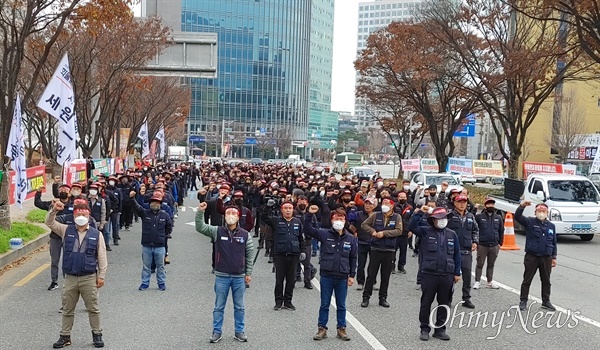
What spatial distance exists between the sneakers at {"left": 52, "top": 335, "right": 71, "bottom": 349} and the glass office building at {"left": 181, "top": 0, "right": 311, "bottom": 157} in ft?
316

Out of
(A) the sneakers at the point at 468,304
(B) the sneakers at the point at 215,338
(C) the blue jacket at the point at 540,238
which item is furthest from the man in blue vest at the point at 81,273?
(C) the blue jacket at the point at 540,238

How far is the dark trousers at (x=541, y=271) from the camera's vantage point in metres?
8.86

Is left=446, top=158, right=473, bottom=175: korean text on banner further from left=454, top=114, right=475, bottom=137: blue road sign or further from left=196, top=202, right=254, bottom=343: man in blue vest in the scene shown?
left=196, top=202, right=254, bottom=343: man in blue vest

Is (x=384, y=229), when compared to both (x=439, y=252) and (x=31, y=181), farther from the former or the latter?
(x=31, y=181)

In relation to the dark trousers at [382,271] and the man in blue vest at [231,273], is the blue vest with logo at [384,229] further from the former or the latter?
the man in blue vest at [231,273]

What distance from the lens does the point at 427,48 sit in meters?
28.5

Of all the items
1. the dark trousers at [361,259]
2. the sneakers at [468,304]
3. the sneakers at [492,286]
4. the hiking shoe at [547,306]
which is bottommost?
the sneakers at [492,286]

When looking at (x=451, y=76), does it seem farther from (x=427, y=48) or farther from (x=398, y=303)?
(x=398, y=303)

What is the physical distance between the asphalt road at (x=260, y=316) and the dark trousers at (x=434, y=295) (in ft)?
0.80

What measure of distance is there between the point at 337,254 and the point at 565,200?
1224 cm

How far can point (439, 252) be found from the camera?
285 inches

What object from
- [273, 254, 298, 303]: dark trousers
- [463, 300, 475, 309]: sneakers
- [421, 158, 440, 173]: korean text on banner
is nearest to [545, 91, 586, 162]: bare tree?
[421, 158, 440, 173]: korean text on banner

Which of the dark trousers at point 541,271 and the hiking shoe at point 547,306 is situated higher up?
the dark trousers at point 541,271

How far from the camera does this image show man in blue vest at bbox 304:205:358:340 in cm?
721
